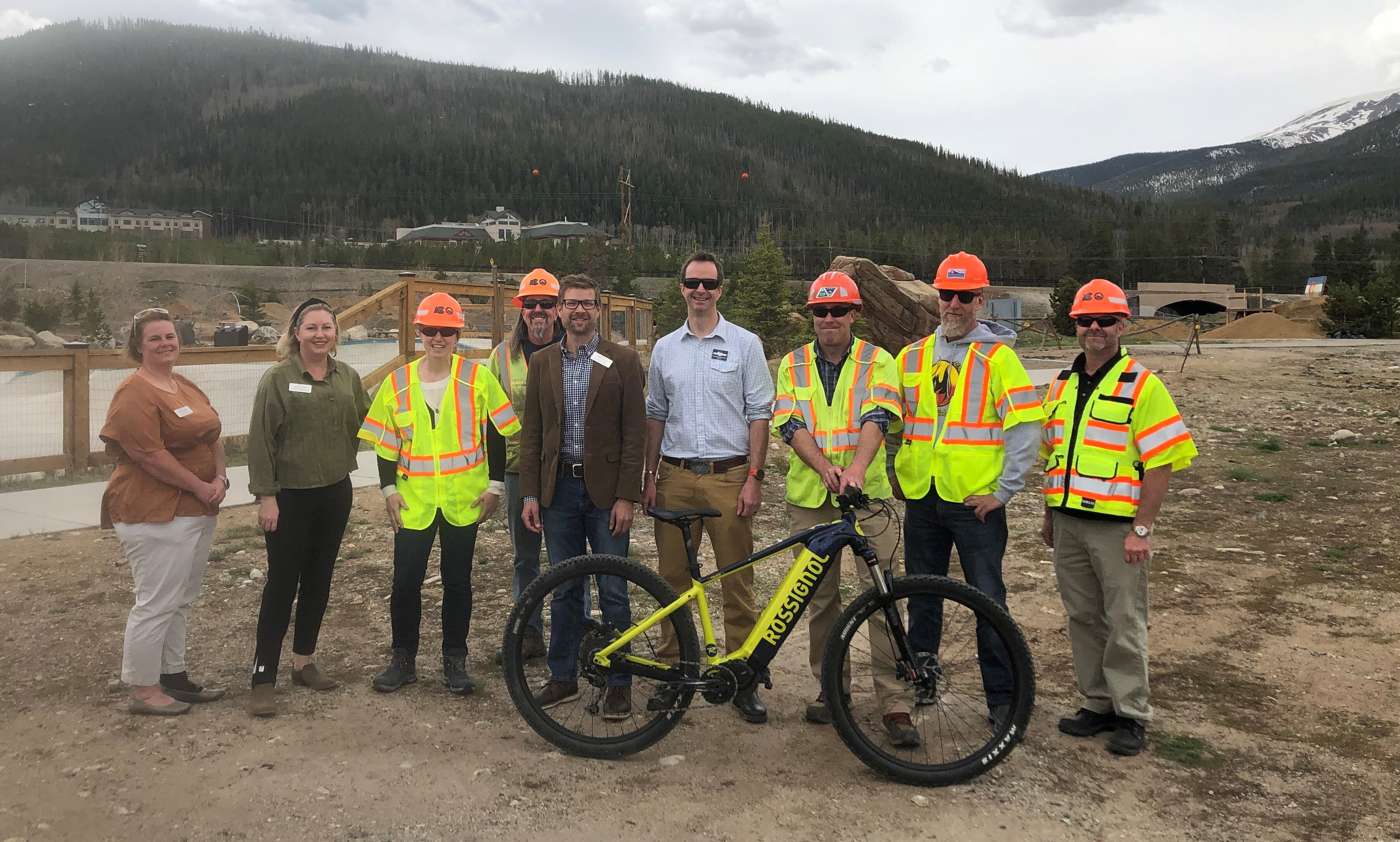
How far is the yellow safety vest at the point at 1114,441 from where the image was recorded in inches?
144

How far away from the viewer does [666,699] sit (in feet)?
11.9

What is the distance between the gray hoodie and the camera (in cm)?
371

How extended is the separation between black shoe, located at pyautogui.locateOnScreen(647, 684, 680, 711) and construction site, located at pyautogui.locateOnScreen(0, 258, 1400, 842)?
216mm

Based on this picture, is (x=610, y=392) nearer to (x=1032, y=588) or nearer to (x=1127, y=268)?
(x=1032, y=588)

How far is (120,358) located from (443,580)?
6308mm

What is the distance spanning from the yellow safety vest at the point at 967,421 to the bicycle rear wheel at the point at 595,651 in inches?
47.1

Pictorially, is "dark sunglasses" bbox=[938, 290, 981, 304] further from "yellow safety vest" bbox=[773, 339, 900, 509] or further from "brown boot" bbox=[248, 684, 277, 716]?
"brown boot" bbox=[248, 684, 277, 716]

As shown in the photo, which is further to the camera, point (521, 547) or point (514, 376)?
point (514, 376)

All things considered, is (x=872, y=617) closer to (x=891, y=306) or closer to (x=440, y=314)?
(x=440, y=314)

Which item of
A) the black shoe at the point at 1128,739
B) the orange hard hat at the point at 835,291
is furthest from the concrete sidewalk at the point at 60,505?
the black shoe at the point at 1128,739

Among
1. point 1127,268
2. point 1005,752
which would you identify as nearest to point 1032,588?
point 1005,752

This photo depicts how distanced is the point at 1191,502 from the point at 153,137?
199981 millimetres

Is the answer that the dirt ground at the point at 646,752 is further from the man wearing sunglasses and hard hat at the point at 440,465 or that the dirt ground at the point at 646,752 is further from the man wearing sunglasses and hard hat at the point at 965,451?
the man wearing sunglasses and hard hat at the point at 965,451

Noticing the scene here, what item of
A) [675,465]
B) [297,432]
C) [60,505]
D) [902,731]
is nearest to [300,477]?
[297,432]
